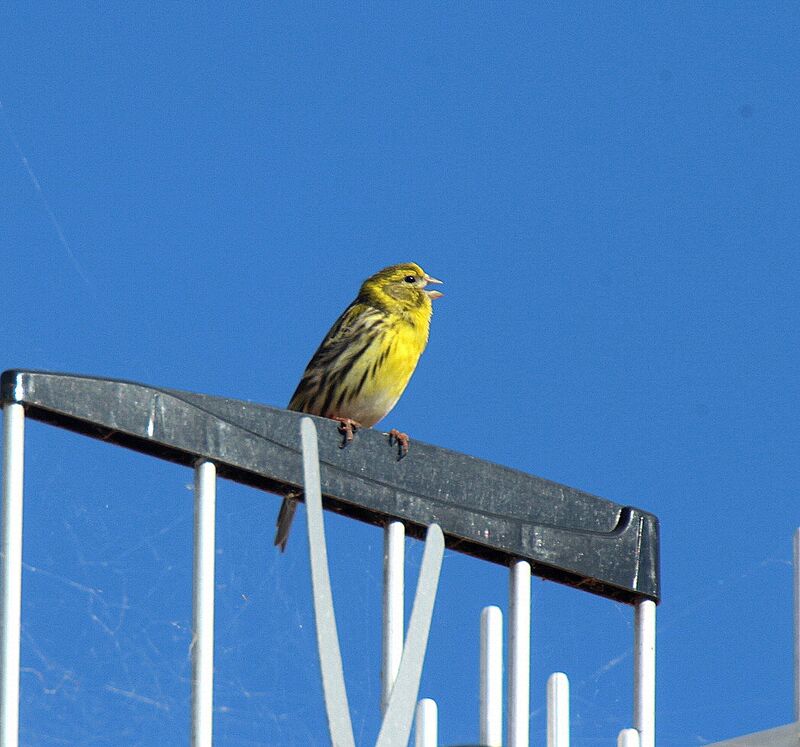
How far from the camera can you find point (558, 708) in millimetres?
8656

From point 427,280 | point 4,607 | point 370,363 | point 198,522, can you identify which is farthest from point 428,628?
point 427,280

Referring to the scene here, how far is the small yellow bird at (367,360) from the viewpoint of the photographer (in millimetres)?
12914

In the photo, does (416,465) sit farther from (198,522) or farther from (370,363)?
(370,363)

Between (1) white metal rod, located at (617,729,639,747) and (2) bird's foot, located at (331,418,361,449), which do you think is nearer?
(1) white metal rod, located at (617,729,639,747)

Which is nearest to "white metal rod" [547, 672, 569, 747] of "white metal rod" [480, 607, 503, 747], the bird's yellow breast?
"white metal rod" [480, 607, 503, 747]

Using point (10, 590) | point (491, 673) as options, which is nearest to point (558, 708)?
point (491, 673)

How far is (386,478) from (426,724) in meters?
1.28

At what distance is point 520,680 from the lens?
9102 mm

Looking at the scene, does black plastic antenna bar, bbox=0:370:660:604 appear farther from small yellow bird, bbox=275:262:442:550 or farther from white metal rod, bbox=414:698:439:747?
small yellow bird, bbox=275:262:442:550

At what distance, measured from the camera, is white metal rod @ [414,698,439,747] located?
8.51 meters

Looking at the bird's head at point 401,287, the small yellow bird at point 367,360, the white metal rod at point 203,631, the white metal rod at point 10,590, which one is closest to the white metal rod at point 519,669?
the white metal rod at point 203,631

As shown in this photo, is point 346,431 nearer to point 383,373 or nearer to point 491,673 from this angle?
point 491,673

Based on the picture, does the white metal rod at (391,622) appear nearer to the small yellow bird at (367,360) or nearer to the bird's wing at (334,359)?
the small yellow bird at (367,360)

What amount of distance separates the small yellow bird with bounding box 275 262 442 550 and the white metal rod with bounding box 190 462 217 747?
431cm
